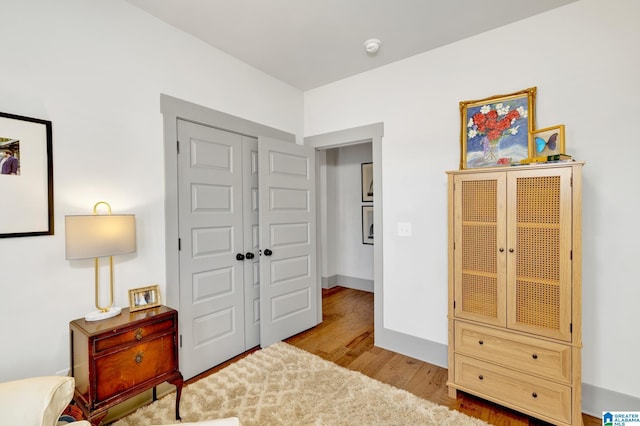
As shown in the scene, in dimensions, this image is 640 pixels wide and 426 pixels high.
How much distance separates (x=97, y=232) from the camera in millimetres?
1669

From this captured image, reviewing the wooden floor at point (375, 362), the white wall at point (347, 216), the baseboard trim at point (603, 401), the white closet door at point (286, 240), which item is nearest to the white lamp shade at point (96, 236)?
the white closet door at point (286, 240)

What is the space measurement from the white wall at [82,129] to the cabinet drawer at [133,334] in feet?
1.32

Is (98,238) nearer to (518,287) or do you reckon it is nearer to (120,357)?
(120,357)

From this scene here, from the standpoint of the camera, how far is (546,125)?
7.02 ft

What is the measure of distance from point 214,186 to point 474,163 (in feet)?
7.27

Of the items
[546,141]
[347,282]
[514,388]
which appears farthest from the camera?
[347,282]

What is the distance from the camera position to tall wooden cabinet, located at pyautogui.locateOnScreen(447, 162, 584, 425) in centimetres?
175

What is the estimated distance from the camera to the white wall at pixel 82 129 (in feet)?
5.34

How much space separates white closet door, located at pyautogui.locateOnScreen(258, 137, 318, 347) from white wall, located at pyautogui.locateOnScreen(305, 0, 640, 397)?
91cm

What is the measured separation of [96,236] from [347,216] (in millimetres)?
3979

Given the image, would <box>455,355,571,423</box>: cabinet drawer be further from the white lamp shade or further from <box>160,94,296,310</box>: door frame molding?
the white lamp shade

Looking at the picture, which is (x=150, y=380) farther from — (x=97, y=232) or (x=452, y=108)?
(x=452, y=108)

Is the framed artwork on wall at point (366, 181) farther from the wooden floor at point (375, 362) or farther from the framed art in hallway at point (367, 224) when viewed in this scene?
the wooden floor at point (375, 362)

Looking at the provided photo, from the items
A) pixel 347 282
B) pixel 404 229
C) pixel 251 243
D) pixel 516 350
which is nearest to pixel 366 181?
pixel 347 282
